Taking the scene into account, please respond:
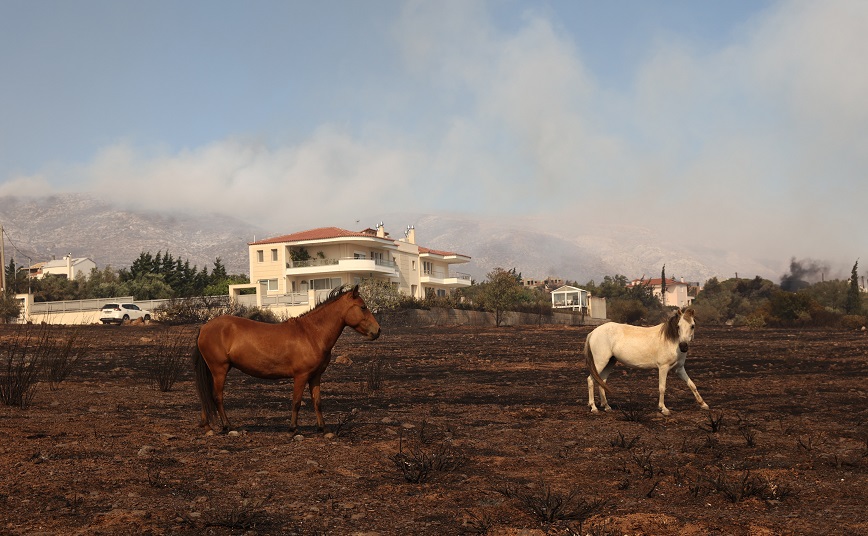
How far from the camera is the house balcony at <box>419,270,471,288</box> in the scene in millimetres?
102188

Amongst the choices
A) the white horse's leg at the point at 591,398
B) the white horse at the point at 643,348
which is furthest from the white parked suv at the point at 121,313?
the white horse's leg at the point at 591,398

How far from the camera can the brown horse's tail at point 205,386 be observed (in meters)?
12.5

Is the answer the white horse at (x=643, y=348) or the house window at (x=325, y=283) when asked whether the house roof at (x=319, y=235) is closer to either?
the house window at (x=325, y=283)

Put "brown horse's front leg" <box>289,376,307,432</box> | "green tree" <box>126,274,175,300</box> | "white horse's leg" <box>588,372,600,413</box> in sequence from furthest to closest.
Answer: "green tree" <box>126,274,175,300</box> → "white horse's leg" <box>588,372,600,413</box> → "brown horse's front leg" <box>289,376,307,432</box>

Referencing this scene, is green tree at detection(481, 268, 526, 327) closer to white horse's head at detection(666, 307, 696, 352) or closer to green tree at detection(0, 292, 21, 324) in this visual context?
green tree at detection(0, 292, 21, 324)

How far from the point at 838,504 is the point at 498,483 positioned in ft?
11.0

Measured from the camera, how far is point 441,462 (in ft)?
33.8

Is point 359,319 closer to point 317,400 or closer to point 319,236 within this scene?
point 317,400

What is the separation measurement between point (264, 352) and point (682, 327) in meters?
7.31

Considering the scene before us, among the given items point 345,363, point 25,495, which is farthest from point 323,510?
point 345,363

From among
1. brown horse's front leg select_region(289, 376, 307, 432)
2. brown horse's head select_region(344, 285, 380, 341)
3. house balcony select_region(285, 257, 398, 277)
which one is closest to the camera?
brown horse's front leg select_region(289, 376, 307, 432)

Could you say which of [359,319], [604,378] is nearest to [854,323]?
[604,378]

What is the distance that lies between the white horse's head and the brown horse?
5795 millimetres

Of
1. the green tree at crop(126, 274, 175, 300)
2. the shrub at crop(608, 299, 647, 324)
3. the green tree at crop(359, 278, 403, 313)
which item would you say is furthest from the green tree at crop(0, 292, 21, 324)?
the shrub at crop(608, 299, 647, 324)
